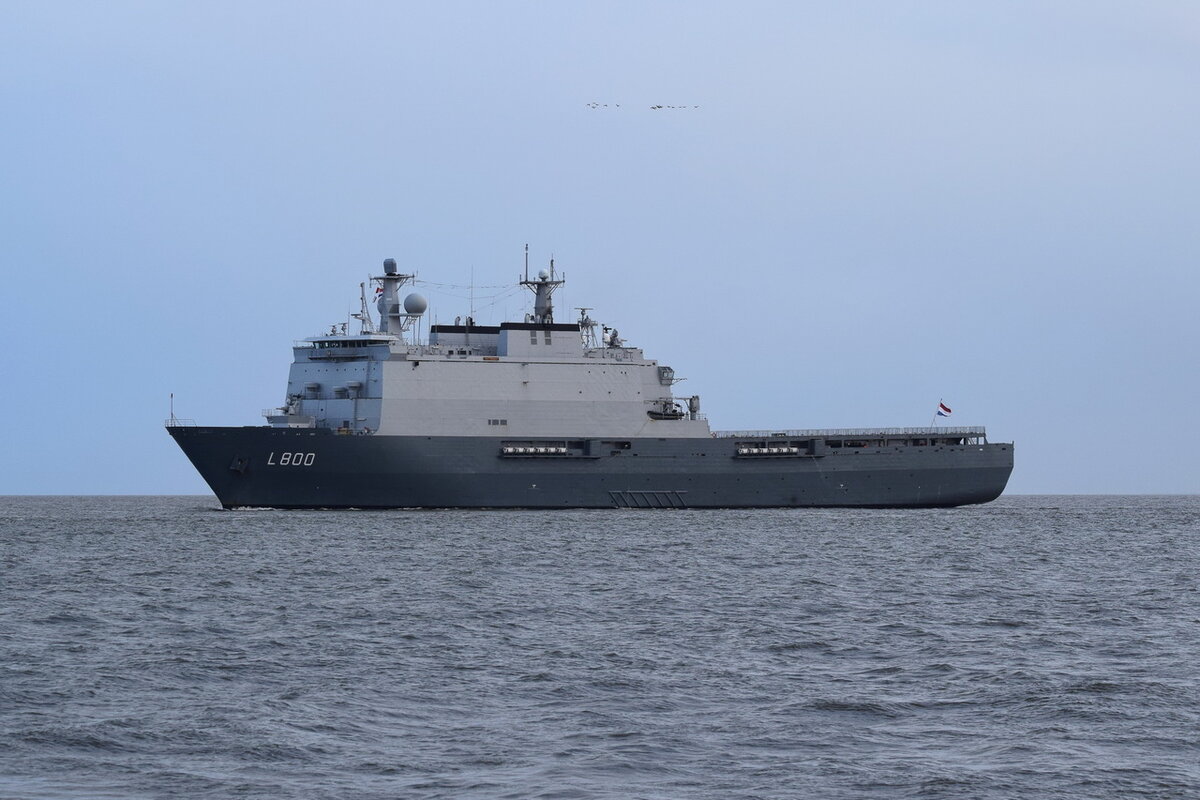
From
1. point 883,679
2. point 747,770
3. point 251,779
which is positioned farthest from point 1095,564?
point 251,779

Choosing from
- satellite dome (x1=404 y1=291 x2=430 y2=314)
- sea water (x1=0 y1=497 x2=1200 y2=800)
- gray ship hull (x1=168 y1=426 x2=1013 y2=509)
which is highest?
satellite dome (x1=404 y1=291 x2=430 y2=314)

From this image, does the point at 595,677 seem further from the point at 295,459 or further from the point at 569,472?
the point at 569,472

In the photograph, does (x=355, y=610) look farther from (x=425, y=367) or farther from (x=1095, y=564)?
(x=425, y=367)

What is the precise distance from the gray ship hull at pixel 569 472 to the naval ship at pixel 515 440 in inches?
1.9

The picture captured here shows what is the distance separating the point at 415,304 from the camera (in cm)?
4894

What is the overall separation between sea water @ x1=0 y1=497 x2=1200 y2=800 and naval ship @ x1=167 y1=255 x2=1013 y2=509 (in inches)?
544

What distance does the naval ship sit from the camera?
1761 inches

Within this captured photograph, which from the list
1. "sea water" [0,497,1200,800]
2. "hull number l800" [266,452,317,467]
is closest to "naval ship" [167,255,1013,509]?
"hull number l800" [266,452,317,467]

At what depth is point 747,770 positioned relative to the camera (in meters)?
11.4

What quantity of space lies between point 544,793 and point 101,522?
43.0 m

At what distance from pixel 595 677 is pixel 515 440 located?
31129 mm

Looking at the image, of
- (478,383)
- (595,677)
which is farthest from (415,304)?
(595,677)

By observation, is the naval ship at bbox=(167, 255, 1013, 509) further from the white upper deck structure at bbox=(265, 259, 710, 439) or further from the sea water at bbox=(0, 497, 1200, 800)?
the sea water at bbox=(0, 497, 1200, 800)

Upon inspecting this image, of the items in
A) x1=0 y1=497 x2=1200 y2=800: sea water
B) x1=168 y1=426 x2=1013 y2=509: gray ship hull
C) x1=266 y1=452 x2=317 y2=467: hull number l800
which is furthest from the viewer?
x1=168 y1=426 x2=1013 y2=509: gray ship hull
